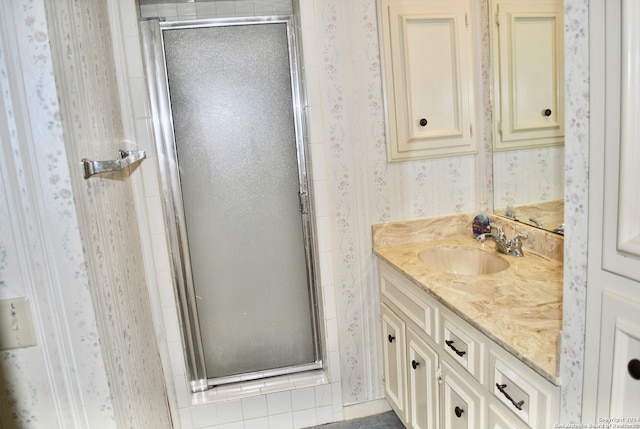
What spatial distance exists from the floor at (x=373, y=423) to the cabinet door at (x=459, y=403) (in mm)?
669

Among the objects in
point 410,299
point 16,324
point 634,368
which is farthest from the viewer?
point 410,299

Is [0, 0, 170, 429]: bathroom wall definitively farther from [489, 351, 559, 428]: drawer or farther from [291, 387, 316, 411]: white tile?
[291, 387, 316, 411]: white tile

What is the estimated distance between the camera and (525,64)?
1.94 metres

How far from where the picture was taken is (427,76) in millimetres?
2137

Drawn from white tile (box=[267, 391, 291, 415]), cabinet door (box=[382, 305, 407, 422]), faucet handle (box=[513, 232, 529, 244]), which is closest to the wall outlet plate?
cabinet door (box=[382, 305, 407, 422])

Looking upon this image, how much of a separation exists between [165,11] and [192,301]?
4.46ft

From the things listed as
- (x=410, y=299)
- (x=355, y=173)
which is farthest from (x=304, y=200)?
(x=410, y=299)

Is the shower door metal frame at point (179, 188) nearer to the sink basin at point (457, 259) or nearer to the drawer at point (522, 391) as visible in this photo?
the sink basin at point (457, 259)

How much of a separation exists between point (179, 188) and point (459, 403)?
1494 millimetres

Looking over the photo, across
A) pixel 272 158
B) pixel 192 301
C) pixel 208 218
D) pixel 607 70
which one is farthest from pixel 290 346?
pixel 607 70

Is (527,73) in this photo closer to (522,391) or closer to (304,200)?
(304,200)

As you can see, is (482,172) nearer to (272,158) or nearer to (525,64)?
(525,64)

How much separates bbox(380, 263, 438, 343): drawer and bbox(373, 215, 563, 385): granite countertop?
0.06 m

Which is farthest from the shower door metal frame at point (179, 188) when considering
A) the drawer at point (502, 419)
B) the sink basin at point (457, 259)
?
the drawer at point (502, 419)
